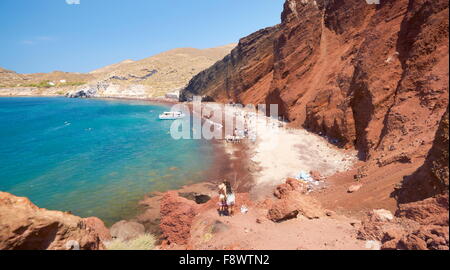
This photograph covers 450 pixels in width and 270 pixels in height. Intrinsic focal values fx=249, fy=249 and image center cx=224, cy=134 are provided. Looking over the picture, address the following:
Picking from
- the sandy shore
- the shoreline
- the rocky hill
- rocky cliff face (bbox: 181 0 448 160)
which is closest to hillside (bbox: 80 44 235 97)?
the rocky hill

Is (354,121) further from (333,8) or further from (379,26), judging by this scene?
(333,8)

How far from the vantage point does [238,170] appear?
17.1 metres

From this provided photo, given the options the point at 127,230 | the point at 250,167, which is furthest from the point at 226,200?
the point at 250,167

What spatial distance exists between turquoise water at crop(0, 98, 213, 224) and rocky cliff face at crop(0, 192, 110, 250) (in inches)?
335

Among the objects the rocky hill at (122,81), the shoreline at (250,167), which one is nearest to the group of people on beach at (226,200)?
the shoreline at (250,167)

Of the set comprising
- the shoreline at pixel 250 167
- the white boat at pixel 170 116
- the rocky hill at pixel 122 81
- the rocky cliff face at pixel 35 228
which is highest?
the rocky hill at pixel 122 81

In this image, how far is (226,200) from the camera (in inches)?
373

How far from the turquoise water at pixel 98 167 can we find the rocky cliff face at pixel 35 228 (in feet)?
27.9

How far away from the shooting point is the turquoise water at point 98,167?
1469cm

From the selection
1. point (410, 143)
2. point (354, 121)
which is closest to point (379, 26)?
point (354, 121)

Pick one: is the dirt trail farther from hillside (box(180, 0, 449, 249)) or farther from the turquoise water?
the turquoise water

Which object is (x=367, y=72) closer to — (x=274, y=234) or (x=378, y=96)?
(x=378, y=96)

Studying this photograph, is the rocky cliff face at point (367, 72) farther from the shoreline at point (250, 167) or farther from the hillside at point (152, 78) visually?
the hillside at point (152, 78)

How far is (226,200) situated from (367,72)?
38.1 feet
